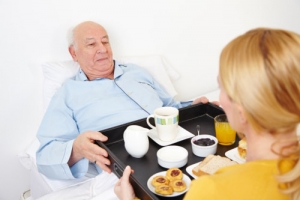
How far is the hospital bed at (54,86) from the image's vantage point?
4.50ft

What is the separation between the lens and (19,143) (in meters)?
1.57

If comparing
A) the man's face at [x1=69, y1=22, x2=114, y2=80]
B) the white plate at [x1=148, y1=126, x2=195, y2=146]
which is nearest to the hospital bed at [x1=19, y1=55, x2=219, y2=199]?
the man's face at [x1=69, y1=22, x2=114, y2=80]

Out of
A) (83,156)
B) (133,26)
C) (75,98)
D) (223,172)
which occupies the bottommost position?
(83,156)

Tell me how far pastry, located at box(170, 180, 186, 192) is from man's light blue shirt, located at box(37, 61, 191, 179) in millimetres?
521

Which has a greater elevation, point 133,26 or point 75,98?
point 133,26

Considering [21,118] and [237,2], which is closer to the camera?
[21,118]

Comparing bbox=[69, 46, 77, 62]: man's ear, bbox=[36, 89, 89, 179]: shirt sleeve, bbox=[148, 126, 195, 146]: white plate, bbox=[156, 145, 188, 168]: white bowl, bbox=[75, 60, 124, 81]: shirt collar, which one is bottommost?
bbox=[36, 89, 89, 179]: shirt sleeve

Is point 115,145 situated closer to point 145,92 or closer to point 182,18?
point 145,92

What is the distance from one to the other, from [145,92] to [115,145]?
48 centimetres

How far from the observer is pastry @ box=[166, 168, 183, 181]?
Result: 879mm

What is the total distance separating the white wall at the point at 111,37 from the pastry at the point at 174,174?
97 cm

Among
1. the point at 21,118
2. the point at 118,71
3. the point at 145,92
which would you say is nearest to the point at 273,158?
the point at 145,92

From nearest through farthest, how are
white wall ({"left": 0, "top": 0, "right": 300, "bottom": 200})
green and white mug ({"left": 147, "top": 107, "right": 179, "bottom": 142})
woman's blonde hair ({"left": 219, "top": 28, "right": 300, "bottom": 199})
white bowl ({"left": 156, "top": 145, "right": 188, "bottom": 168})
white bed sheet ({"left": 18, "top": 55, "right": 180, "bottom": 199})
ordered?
woman's blonde hair ({"left": 219, "top": 28, "right": 300, "bottom": 199}) → white bowl ({"left": 156, "top": 145, "right": 188, "bottom": 168}) → green and white mug ({"left": 147, "top": 107, "right": 179, "bottom": 142}) → white bed sheet ({"left": 18, "top": 55, "right": 180, "bottom": 199}) → white wall ({"left": 0, "top": 0, "right": 300, "bottom": 200})

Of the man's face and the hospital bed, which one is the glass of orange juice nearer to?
the hospital bed
